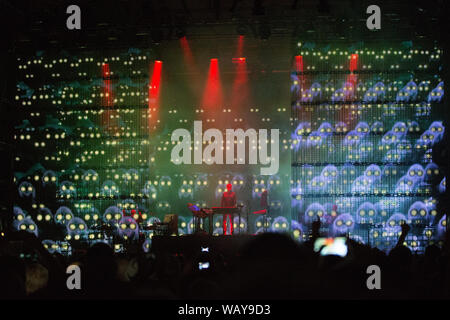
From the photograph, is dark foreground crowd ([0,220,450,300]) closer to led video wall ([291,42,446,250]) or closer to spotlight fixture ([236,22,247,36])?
led video wall ([291,42,446,250])

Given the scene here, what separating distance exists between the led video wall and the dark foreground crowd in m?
6.75

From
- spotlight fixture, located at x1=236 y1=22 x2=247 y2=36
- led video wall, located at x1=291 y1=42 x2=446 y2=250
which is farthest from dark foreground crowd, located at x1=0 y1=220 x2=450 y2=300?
spotlight fixture, located at x1=236 y1=22 x2=247 y2=36

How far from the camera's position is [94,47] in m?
11.5

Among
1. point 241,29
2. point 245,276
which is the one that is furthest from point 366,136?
point 245,276

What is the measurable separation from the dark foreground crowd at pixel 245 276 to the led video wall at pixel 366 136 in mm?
6752

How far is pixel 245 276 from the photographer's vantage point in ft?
5.06

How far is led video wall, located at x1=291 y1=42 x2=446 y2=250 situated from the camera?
35.4 ft

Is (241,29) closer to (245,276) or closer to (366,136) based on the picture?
(366,136)

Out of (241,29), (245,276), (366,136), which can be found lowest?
(245,276)

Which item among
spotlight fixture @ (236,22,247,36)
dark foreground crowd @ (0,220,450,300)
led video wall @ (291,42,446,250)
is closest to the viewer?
dark foreground crowd @ (0,220,450,300)

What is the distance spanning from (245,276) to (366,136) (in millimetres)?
10152
